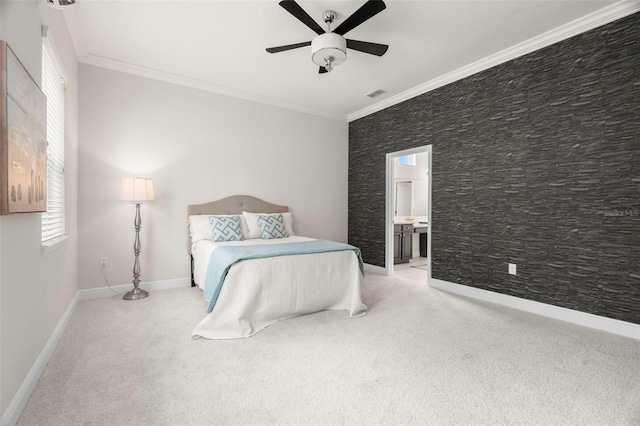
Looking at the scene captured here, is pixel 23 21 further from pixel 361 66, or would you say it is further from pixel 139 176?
pixel 361 66

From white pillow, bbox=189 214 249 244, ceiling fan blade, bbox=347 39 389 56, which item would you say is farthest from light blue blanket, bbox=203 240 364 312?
ceiling fan blade, bbox=347 39 389 56

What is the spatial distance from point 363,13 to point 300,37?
1.02 m

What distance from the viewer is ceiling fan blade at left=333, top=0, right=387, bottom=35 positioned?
2172mm

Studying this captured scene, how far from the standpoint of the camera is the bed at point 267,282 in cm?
264

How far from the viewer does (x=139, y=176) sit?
12.9 ft

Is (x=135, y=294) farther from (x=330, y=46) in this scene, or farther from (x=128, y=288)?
(x=330, y=46)

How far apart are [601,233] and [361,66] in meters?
2.96

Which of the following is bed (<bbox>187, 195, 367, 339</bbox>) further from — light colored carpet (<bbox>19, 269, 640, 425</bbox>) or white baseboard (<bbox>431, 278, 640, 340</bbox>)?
white baseboard (<bbox>431, 278, 640, 340</bbox>)

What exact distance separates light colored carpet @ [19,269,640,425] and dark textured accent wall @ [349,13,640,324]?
53cm

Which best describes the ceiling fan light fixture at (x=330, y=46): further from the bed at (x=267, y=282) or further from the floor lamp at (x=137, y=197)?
the floor lamp at (x=137, y=197)

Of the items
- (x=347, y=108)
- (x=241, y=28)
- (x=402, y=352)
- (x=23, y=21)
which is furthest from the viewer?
(x=347, y=108)

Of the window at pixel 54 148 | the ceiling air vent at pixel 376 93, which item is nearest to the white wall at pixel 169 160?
the window at pixel 54 148

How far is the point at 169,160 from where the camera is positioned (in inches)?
163

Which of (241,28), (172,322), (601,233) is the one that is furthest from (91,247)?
(601,233)
